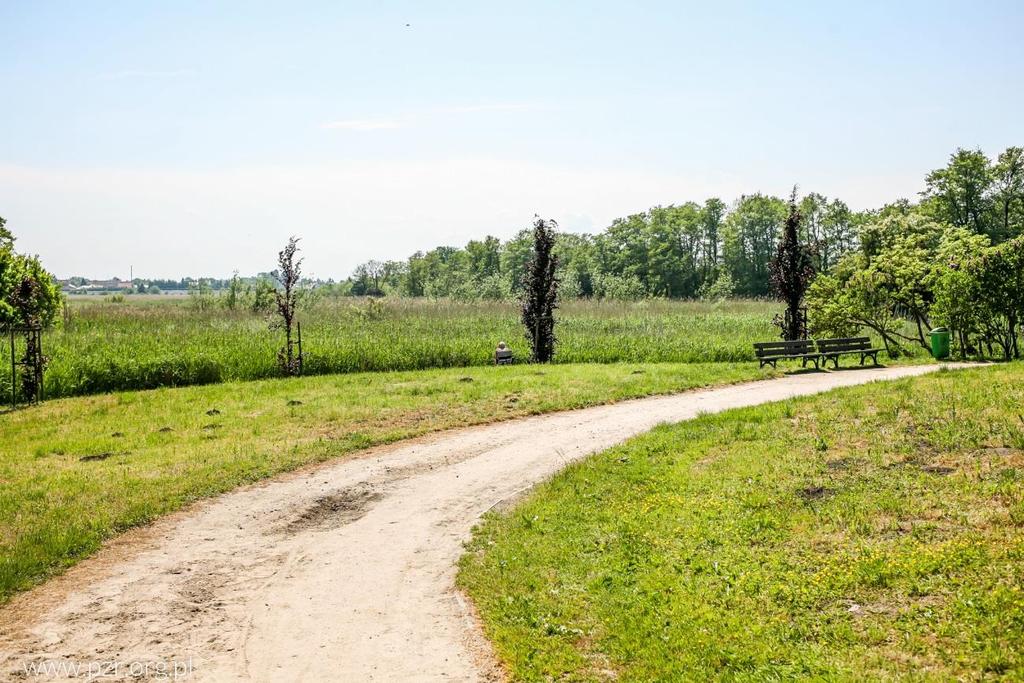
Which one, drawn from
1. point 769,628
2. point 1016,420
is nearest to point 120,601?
point 769,628

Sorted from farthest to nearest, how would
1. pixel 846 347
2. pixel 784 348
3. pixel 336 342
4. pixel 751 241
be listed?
pixel 751 241 < pixel 336 342 < pixel 784 348 < pixel 846 347

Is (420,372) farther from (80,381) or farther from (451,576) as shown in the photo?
(451,576)

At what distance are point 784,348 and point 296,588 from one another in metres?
17.4

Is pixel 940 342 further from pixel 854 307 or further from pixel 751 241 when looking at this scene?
pixel 751 241

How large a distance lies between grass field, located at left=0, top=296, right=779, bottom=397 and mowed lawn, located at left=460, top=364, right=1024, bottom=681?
1279 centimetres

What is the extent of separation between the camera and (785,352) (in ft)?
69.5

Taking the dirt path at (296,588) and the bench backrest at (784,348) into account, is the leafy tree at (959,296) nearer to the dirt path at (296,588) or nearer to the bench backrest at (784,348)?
the bench backrest at (784,348)

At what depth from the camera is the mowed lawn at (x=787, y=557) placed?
17.6 ft

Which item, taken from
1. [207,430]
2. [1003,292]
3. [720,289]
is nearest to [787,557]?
[207,430]

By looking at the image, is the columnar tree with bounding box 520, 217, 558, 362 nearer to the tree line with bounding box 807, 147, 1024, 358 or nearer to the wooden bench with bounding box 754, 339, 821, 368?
the wooden bench with bounding box 754, 339, 821, 368

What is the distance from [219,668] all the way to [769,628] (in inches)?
168

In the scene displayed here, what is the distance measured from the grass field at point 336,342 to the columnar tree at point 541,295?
0.89m

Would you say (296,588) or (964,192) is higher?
(964,192)

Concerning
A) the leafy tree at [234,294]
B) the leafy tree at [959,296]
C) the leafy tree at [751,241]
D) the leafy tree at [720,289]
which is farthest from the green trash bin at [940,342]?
the leafy tree at [751,241]
